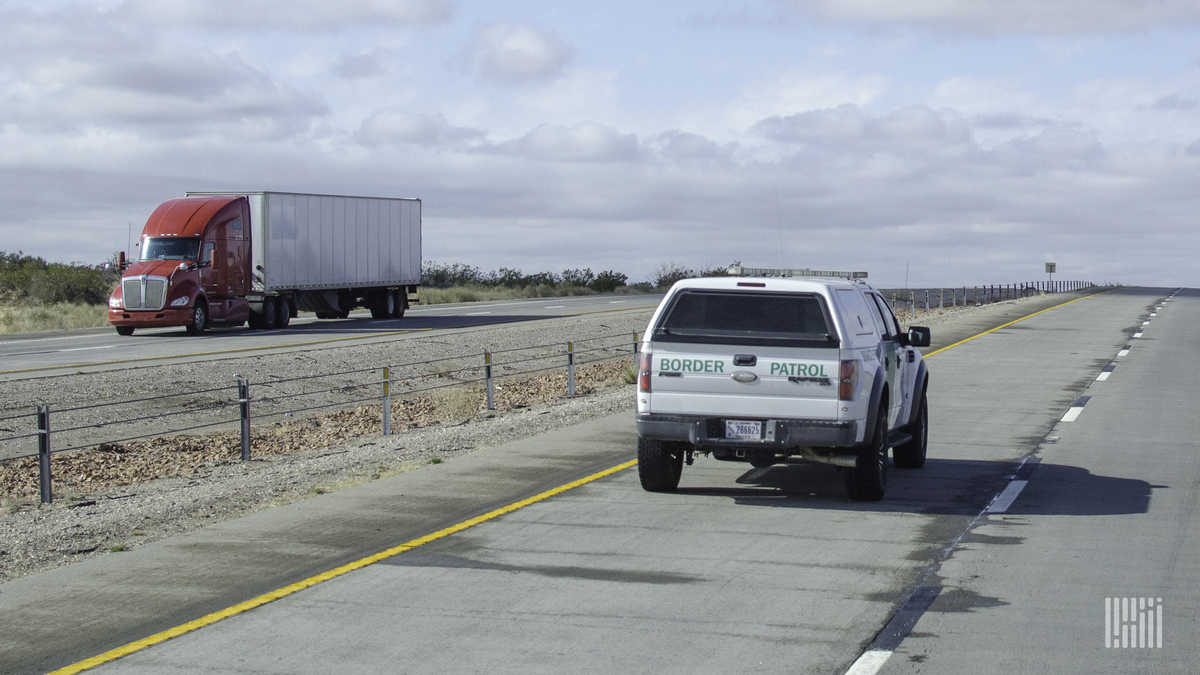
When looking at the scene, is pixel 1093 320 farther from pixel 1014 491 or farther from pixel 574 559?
pixel 574 559

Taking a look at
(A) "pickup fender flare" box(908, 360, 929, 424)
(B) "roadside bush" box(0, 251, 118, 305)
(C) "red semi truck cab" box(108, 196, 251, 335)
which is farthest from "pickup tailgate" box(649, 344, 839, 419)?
(B) "roadside bush" box(0, 251, 118, 305)

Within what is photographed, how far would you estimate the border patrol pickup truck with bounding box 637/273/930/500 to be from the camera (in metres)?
11.3

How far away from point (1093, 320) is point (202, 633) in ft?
155

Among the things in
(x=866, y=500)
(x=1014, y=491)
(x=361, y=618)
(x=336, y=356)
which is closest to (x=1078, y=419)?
(x=1014, y=491)

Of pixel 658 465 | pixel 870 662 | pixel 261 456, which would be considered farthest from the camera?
pixel 261 456

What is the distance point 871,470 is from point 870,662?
4985 mm

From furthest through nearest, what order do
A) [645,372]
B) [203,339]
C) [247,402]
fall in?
[203,339]
[247,402]
[645,372]

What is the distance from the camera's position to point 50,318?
47188 mm

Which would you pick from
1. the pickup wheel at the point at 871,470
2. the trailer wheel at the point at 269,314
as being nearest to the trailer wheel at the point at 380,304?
the trailer wheel at the point at 269,314

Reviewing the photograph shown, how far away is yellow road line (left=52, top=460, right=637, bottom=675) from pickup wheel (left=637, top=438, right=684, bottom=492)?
81cm

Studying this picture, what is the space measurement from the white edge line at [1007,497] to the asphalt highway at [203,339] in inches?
791

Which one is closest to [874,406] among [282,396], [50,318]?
[282,396]

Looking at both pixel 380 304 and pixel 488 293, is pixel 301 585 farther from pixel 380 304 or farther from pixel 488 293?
pixel 488 293

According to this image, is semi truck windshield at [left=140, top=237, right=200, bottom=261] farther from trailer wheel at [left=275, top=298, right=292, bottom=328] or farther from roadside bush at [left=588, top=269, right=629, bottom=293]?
roadside bush at [left=588, top=269, right=629, bottom=293]
